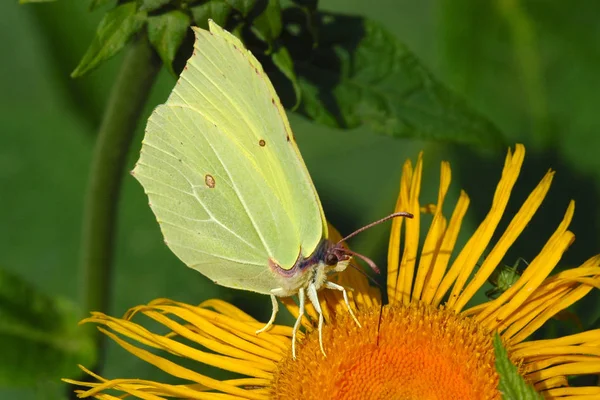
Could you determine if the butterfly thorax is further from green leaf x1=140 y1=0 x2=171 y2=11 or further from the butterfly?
green leaf x1=140 y1=0 x2=171 y2=11

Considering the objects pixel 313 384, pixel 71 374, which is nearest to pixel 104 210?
pixel 71 374

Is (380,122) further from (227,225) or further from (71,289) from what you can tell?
(71,289)

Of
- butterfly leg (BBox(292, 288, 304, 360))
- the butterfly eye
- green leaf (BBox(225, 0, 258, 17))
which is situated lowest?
butterfly leg (BBox(292, 288, 304, 360))

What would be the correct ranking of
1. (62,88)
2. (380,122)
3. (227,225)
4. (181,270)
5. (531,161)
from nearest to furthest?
(227,225), (380,122), (531,161), (181,270), (62,88)

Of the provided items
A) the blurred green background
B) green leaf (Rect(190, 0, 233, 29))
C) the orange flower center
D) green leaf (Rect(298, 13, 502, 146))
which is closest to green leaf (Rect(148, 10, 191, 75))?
green leaf (Rect(190, 0, 233, 29))

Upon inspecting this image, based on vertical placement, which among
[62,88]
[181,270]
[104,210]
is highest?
[62,88]

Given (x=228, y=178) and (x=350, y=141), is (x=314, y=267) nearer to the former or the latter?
(x=228, y=178)
